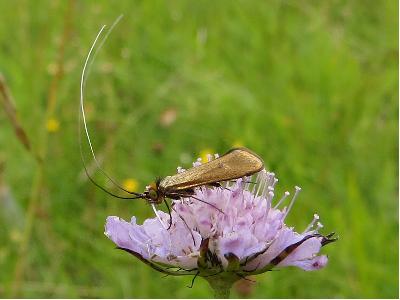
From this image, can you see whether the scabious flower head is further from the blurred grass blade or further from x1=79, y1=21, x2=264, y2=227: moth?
the blurred grass blade

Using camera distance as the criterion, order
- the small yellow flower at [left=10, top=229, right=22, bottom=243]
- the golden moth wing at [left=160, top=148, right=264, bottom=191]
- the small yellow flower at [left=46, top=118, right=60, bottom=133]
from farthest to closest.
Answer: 1. the small yellow flower at [left=46, top=118, right=60, bottom=133]
2. the small yellow flower at [left=10, top=229, right=22, bottom=243]
3. the golden moth wing at [left=160, top=148, right=264, bottom=191]

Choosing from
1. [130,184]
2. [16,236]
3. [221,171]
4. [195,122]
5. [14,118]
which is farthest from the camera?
[195,122]

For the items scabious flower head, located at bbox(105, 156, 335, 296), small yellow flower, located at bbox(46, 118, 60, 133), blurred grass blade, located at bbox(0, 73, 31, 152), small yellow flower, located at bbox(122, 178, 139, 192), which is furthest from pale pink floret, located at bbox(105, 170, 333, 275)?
small yellow flower, located at bbox(46, 118, 60, 133)

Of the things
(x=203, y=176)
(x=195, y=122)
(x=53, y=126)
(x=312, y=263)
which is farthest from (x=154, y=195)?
(x=195, y=122)

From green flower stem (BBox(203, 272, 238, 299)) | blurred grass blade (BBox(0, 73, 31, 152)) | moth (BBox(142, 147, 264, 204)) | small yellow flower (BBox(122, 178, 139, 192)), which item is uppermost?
small yellow flower (BBox(122, 178, 139, 192))

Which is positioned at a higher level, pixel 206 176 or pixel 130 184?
pixel 130 184

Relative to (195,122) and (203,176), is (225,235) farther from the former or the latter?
(195,122)

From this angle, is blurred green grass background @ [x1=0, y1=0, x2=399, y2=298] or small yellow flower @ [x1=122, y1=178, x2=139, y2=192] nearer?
blurred green grass background @ [x1=0, y1=0, x2=399, y2=298]

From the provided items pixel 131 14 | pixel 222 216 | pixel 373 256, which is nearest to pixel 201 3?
pixel 131 14
